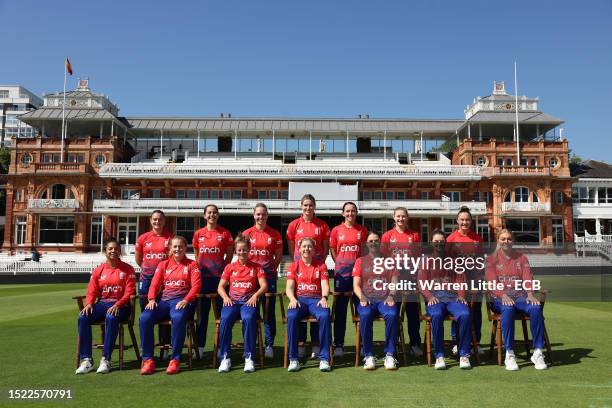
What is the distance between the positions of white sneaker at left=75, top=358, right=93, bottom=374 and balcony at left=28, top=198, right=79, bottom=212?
113ft

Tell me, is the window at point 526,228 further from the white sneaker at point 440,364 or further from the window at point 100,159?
the white sneaker at point 440,364

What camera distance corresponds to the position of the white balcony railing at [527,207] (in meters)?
37.2

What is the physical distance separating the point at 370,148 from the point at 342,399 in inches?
1580

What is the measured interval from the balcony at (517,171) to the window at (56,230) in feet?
107

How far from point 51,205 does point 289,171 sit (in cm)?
1855

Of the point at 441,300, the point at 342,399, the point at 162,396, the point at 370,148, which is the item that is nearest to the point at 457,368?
the point at 441,300

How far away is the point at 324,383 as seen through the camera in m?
5.55

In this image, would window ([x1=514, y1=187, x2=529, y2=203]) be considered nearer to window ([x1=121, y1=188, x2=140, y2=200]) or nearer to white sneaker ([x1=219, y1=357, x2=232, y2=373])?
window ([x1=121, y1=188, x2=140, y2=200])

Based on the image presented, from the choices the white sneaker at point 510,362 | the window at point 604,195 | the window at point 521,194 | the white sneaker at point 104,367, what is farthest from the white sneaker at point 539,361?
the window at point 604,195

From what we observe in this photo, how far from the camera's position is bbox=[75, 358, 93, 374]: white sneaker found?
600 centimetres

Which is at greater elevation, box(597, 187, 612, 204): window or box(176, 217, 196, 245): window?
box(597, 187, 612, 204): window

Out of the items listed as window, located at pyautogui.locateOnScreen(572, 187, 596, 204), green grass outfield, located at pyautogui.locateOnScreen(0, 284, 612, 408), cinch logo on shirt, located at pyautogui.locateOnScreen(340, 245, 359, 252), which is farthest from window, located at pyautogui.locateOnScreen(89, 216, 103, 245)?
window, located at pyautogui.locateOnScreen(572, 187, 596, 204)

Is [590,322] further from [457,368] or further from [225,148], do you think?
[225,148]

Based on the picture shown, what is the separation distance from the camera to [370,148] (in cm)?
4403
